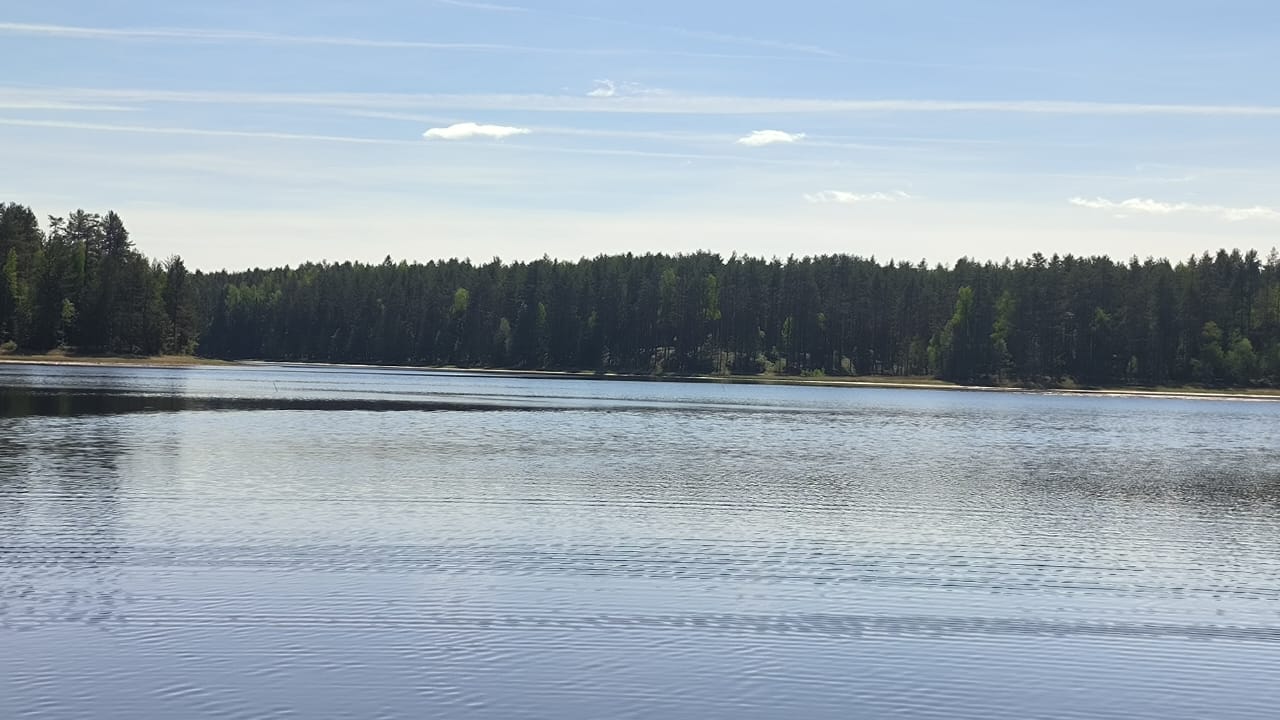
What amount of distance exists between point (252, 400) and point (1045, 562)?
9180cm

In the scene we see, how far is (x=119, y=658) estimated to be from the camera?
22.0 m

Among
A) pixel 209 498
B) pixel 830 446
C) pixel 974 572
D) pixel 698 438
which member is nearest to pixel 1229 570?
pixel 974 572

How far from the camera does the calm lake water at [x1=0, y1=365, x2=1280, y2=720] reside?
832 inches

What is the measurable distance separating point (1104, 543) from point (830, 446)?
1521 inches

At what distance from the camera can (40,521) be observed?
121 ft

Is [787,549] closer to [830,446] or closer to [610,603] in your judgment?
[610,603]

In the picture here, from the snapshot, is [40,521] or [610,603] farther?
[40,521]

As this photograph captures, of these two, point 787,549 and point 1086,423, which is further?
point 1086,423

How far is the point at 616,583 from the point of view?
30500 millimetres

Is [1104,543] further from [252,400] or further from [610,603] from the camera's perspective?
[252,400]

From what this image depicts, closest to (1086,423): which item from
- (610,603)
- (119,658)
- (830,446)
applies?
(830,446)

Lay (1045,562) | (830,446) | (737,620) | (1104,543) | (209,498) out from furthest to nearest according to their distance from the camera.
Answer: (830,446), (209,498), (1104,543), (1045,562), (737,620)

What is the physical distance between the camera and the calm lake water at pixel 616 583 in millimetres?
21125

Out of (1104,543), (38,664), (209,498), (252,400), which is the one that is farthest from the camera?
(252,400)
